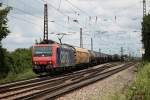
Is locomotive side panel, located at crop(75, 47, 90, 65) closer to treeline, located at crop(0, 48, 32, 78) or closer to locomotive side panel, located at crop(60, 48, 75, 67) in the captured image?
locomotive side panel, located at crop(60, 48, 75, 67)

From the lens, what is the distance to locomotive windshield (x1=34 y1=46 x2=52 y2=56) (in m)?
36.1

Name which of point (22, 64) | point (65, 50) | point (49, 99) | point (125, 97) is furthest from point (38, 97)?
point (22, 64)

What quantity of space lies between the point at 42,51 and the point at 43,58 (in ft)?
2.10

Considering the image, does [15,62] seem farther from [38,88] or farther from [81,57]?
[38,88]

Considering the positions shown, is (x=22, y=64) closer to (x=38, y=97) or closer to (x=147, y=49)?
(x=147, y=49)

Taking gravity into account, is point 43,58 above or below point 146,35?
below

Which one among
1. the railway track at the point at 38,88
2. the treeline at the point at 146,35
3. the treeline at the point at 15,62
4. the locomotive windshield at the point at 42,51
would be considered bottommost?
the railway track at the point at 38,88

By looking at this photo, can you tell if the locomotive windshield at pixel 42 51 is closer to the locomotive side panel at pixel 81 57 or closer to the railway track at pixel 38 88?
the railway track at pixel 38 88

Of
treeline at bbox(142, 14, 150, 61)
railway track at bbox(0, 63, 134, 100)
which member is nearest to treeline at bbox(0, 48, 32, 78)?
railway track at bbox(0, 63, 134, 100)

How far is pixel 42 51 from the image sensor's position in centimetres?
3616

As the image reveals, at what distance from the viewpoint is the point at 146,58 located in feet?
193

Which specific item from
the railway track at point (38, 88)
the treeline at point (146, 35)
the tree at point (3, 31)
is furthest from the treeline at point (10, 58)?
the treeline at point (146, 35)

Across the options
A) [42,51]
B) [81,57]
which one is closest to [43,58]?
[42,51]

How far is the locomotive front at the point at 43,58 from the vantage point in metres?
35.5
